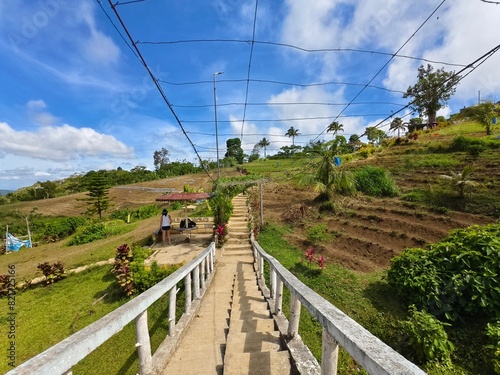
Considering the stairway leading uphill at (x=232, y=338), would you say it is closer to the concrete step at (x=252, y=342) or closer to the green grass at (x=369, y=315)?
the concrete step at (x=252, y=342)

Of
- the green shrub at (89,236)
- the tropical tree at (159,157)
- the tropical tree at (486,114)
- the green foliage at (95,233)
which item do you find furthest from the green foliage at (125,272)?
the tropical tree at (159,157)

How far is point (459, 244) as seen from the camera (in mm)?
5508

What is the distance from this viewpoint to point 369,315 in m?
5.41

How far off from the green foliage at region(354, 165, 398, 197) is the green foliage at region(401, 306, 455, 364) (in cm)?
988

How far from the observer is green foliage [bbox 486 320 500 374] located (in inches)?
143

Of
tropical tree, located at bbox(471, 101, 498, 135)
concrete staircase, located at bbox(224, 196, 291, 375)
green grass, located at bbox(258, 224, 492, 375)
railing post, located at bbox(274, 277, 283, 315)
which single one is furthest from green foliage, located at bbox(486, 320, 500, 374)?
tropical tree, located at bbox(471, 101, 498, 135)

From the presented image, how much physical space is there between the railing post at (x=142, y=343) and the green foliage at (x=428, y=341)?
441cm

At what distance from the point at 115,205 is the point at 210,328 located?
106 feet

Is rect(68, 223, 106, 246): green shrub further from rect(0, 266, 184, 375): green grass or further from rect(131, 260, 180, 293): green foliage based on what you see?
rect(131, 260, 180, 293): green foliage

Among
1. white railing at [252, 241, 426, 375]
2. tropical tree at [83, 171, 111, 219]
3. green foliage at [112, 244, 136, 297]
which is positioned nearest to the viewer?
white railing at [252, 241, 426, 375]

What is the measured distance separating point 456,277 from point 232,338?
4859mm

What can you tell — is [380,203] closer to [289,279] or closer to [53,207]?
[289,279]

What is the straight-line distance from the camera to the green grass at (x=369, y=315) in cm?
414

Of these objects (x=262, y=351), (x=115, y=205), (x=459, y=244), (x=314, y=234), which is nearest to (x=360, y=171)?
(x=314, y=234)
